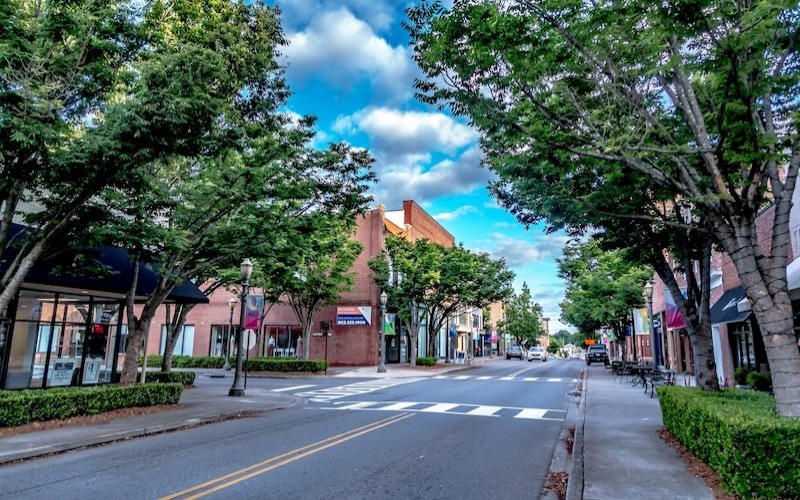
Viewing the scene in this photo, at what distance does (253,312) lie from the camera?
28.8 metres

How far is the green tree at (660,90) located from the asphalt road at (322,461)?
4.22m

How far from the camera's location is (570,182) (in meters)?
11.4

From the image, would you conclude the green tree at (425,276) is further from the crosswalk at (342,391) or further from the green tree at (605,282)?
the crosswalk at (342,391)

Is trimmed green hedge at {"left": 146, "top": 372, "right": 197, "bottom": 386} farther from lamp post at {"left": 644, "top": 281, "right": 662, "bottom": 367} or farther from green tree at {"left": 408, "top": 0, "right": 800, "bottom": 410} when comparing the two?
lamp post at {"left": 644, "top": 281, "right": 662, "bottom": 367}

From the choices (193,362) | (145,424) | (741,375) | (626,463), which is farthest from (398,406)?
(193,362)

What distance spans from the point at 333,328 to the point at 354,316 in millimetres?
2158

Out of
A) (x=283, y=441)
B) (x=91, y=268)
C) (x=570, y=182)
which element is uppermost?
(x=570, y=182)

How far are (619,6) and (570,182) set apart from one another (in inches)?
190

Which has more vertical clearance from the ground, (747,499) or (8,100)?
(8,100)

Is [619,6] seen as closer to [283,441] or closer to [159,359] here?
[283,441]

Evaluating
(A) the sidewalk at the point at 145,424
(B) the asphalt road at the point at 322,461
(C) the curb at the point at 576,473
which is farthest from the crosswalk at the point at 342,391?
(C) the curb at the point at 576,473

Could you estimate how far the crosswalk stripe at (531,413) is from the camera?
45.3 ft

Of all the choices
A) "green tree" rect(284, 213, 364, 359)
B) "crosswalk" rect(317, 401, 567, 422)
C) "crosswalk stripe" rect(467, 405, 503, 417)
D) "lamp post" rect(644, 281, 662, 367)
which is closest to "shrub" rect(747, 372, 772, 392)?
"crosswalk" rect(317, 401, 567, 422)

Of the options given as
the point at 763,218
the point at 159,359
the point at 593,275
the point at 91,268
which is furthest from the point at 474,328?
the point at 91,268
